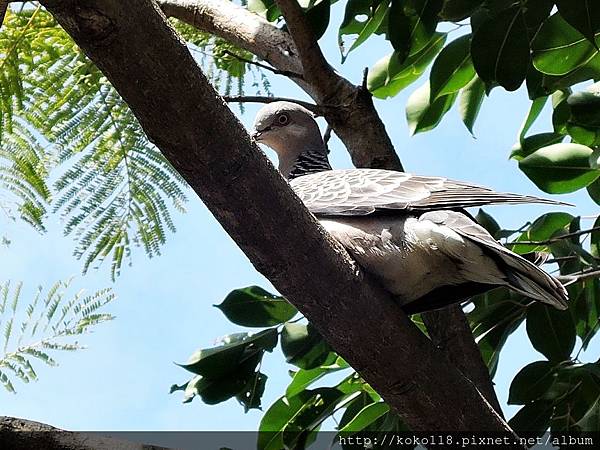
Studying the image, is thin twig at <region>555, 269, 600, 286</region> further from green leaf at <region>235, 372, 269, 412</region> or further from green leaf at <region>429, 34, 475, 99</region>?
green leaf at <region>235, 372, 269, 412</region>

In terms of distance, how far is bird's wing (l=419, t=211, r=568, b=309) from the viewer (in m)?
2.57

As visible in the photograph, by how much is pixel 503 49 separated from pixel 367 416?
1374mm

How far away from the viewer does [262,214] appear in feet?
6.94

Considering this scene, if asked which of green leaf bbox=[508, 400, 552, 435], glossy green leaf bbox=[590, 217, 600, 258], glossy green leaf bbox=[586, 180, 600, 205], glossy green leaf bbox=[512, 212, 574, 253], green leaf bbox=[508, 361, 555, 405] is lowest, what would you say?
green leaf bbox=[508, 400, 552, 435]

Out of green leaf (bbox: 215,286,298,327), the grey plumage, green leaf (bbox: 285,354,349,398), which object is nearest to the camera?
the grey plumage

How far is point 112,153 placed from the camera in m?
3.27

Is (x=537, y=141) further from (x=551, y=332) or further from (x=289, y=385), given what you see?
(x=289, y=385)

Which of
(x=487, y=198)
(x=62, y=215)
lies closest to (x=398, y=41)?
(x=487, y=198)

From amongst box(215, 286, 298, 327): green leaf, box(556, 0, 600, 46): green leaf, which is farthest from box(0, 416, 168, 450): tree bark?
box(556, 0, 600, 46): green leaf

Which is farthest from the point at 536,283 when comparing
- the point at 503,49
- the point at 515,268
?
the point at 503,49

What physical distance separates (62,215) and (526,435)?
178cm

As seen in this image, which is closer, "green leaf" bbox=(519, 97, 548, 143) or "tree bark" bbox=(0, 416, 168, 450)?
"tree bark" bbox=(0, 416, 168, 450)

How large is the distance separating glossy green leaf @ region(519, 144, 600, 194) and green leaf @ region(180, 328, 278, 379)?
3.70 ft

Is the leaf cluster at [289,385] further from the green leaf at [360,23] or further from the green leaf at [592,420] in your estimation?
the green leaf at [360,23]
